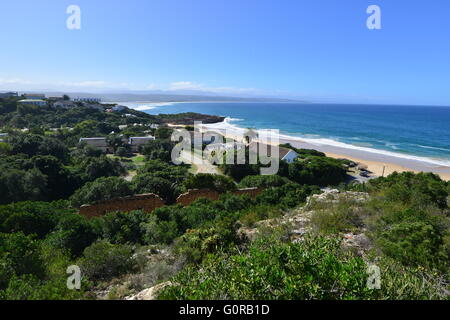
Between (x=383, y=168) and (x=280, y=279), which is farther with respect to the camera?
(x=383, y=168)

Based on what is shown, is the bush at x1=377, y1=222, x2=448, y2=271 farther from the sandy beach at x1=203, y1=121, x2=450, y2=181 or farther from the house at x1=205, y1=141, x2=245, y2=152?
the sandy beach at x1=203, y1=121, x2=450, y2=181

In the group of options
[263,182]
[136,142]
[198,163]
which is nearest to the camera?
[263,182]

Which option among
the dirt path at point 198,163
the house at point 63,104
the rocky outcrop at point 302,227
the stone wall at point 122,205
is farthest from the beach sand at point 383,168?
the house at point 63,104

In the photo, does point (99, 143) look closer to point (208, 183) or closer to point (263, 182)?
point (208, 183)

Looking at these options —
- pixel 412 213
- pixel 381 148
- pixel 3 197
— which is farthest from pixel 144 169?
pixel 381 148

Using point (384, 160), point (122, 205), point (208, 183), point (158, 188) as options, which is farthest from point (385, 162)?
point (122, 205)

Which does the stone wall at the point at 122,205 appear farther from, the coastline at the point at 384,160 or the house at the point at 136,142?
the coastline at the point at 384,160

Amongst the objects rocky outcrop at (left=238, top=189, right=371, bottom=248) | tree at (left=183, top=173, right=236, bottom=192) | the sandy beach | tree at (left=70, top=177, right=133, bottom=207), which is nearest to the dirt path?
tree at (left=183, top=173, right=236, bottom=192)

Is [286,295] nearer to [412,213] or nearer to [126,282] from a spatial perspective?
[126,282]
